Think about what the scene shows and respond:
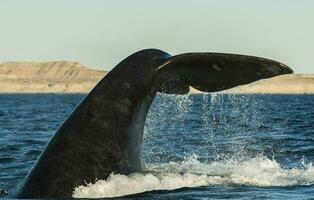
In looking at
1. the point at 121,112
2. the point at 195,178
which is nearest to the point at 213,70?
the point at 121,112

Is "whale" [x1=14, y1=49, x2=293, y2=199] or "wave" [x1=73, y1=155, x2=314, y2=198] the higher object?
"whale" [x1=14, y1=49, x2=293, y2=199]

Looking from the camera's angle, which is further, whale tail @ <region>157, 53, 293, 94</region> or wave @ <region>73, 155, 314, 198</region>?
whale tail @ <region>157, 53, 293, 94</region>

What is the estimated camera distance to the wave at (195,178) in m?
10.1

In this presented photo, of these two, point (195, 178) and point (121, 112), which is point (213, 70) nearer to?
point (121, 112)

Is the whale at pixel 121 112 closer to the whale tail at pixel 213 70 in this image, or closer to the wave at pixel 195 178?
the whale tail at pixel 213 70

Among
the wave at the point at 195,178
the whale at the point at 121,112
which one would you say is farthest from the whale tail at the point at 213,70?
the wave at the point at 195,178

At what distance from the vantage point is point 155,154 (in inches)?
741

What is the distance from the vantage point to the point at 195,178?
12.1m

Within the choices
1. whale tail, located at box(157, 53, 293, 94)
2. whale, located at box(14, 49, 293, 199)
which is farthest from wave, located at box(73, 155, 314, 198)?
whale tail, located at box(157, 53, 293, 94)

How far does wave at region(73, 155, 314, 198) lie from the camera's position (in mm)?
10148

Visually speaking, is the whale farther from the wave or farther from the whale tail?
the wave

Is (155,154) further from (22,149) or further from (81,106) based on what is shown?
(81,106)

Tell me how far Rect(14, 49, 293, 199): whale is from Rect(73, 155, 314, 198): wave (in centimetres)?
13

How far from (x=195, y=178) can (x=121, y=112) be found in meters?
2.23
